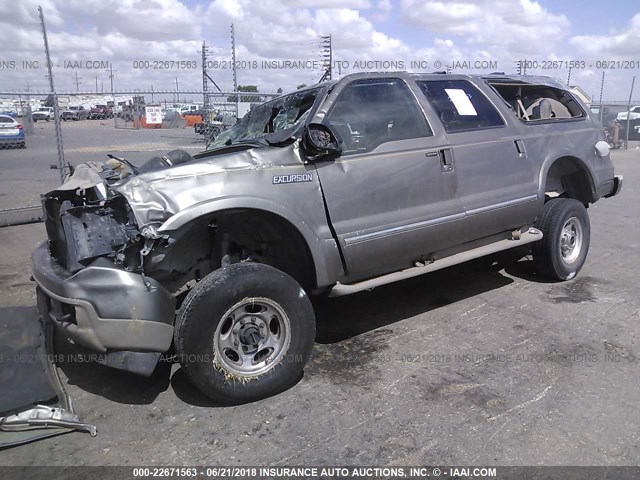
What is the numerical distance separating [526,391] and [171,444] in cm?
223

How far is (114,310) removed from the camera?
3172mm

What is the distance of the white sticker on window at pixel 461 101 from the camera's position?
4832 mm

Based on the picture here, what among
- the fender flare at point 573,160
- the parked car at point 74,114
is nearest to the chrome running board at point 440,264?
the fender flare at point 573,160

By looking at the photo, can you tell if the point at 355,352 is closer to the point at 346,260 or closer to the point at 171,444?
the point at 346,260

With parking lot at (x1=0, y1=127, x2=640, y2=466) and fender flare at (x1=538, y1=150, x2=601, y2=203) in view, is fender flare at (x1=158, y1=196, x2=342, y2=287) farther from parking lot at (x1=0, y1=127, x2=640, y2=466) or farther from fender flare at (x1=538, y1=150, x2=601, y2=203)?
fender flare at (x1=538, y1=150, x2=601, y2=203)

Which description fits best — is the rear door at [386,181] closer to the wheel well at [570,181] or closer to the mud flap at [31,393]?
the wheel well at [570,181]

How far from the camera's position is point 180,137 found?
12.2 meters

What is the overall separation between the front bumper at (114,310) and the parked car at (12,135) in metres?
10.5

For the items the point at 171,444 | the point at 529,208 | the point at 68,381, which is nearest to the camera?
the point at 171,444

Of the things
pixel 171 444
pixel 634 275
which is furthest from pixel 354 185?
pixel 634 275

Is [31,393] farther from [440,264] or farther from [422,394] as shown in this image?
[440,264]

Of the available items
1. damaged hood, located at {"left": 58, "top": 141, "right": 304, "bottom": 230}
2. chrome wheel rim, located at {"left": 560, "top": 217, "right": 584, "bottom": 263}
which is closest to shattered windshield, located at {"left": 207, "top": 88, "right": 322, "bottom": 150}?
damaged hood, located at {"left": 58, "top": 141, "right": 304, "bottom": 230}

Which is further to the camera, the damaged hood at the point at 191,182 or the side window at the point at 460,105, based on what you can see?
the side window at the point at 460,105

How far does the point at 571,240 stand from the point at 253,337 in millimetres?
3856
